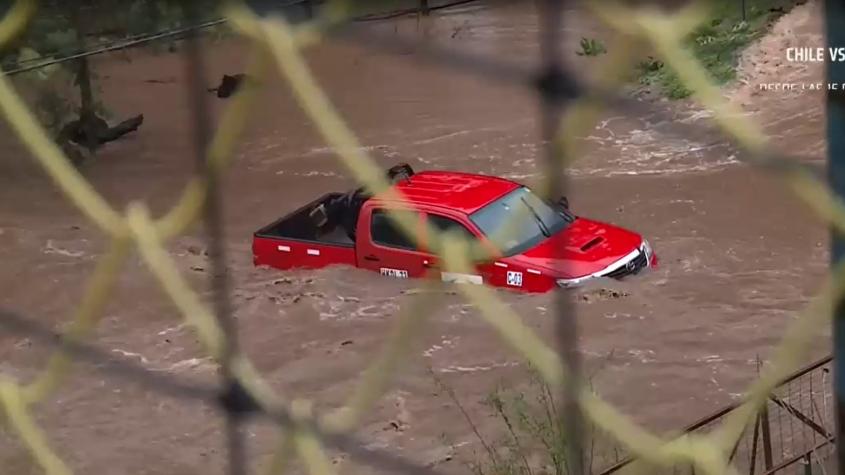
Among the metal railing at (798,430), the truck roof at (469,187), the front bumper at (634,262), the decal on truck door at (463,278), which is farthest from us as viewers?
the front bumper at (634,262)

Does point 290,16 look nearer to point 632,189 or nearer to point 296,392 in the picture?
point 296,392

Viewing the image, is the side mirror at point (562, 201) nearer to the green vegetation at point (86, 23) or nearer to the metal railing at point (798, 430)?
the green vegetation at point (86, 23)

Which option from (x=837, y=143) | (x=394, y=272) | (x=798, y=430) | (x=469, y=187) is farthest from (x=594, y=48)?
(x=469, y=187)

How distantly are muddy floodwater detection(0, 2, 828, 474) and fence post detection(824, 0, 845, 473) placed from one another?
1728 mm

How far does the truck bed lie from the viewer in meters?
3.99

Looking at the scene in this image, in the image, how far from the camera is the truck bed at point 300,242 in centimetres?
399

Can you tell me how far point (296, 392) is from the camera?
11.2 feet

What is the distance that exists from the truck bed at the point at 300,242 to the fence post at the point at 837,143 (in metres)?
3.59

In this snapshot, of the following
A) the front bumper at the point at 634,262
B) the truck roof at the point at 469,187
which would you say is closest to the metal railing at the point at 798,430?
the truck roof at the point at 469,187

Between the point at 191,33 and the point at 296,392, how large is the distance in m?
3.00

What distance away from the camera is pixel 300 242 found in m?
4.08

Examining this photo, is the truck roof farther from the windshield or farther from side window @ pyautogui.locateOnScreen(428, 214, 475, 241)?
the windshield

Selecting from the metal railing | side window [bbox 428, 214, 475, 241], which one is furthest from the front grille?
side window [bbox 428, 214, 475, 241]

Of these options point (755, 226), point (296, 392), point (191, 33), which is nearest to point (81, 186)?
point (191, 33)
